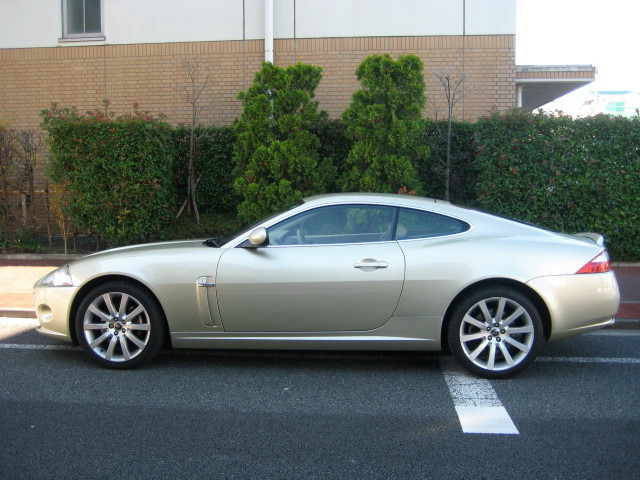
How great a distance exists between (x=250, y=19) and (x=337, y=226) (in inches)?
324

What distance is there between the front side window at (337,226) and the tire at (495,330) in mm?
865

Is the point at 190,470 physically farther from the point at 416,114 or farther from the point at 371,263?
the point at 416,114

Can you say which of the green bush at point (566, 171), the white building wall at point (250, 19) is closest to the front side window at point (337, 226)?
the green bush at point (566, 171)

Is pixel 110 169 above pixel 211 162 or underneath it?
underneath

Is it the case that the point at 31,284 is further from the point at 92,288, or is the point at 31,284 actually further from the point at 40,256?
the point at 92,288

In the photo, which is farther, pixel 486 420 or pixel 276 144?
pixel 276 144

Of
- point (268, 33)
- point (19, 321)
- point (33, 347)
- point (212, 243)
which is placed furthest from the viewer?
point (268, 33)

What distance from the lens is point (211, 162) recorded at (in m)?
11.6

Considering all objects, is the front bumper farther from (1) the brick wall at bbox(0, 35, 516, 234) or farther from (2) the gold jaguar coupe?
(1) the brick wall at bbox(0, 35, 516, 234)

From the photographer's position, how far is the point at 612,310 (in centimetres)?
515

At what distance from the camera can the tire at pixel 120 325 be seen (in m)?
5.30

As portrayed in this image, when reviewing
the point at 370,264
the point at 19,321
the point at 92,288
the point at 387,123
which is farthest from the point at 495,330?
the point at 387,123

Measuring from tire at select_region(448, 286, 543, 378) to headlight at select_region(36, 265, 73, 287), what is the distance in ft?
10.3

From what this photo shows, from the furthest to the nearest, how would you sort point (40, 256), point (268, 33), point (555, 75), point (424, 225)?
1. point (555, 75)
2. point (268, 33)
3. point (40, 256)
4. point (424, 225)
